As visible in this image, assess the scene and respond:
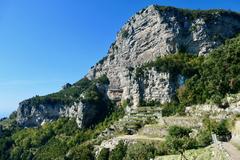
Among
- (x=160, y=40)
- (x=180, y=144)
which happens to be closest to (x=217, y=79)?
(x=180, y=144)

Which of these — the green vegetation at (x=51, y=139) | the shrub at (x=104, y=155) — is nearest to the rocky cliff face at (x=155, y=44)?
the green vegetation at (x=51, y=139)

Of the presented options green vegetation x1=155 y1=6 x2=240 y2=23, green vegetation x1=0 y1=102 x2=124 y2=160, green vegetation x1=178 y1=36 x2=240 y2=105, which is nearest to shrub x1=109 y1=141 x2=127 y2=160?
green vegetation x1=178 y1=36 x2=240 y2=105

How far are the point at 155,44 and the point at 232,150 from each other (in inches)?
3824

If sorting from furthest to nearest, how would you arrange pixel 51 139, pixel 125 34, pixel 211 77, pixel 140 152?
pixel 51 139 → pixel 125 34 → pixel 211 77 → pixel 140 152

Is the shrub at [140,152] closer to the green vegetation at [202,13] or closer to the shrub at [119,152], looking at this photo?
the shrub at [119,152]

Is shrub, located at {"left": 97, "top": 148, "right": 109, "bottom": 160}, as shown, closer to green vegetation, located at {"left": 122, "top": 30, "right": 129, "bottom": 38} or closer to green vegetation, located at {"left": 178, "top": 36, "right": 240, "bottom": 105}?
green vegetation, located at {"left": 178, "top": 36, "right": 240, "bottom": 105}

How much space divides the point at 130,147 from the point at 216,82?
24932 millimetres

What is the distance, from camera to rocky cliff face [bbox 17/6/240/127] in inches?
5591

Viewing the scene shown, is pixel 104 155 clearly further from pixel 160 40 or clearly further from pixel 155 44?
pixel 155 44

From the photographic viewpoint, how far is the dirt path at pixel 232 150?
5695 cm

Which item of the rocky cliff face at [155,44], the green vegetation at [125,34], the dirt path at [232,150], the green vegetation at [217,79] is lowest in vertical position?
the dirt path at [232,150]

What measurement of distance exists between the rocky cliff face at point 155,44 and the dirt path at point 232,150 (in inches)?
2552

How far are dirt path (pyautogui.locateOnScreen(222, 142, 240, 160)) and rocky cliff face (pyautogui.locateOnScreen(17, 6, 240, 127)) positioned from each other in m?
64.8

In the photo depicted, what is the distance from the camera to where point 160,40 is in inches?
6053
